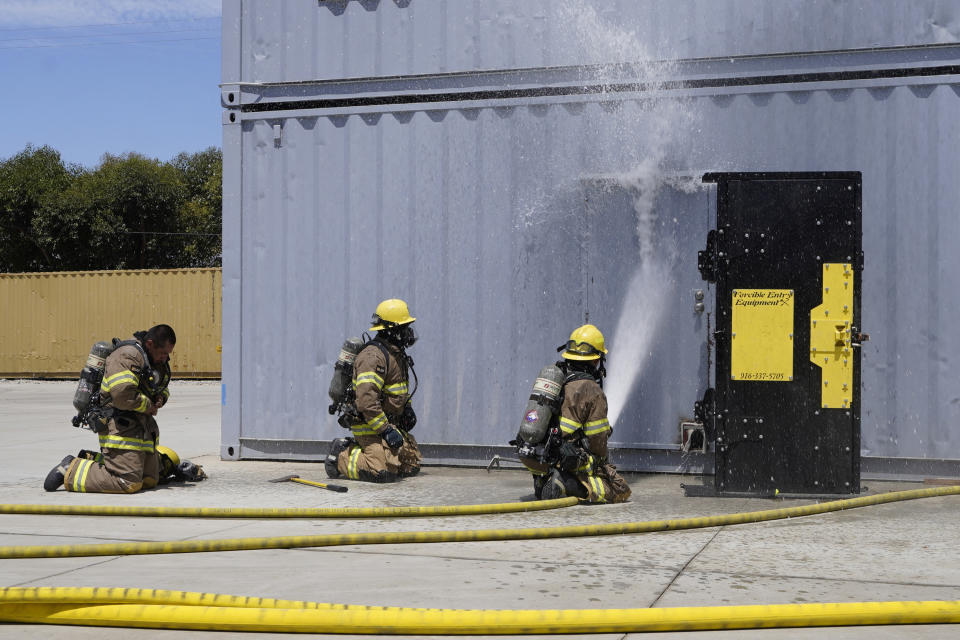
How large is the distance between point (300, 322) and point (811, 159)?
514 centimetres

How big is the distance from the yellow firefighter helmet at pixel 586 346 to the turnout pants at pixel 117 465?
3527 mm

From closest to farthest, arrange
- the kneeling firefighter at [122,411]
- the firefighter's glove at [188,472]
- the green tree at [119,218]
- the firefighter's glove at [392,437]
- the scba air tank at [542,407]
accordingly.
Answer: the scba air tank at [542,407]
the kneeling firefighter at [122,411]
the firefighter's glove at [392,437]
the firefighter's glove at [188,472]
the green tree at [119,218]

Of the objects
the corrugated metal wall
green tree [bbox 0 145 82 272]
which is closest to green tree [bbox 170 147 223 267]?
green tree [bbox 0 145 82 272]

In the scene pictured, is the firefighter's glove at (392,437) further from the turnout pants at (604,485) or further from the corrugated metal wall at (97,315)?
the corrugated metal wall at (97,315)

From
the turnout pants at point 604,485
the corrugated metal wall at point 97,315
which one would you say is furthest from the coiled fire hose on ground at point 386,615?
the corrugated metal wall at point 97,315

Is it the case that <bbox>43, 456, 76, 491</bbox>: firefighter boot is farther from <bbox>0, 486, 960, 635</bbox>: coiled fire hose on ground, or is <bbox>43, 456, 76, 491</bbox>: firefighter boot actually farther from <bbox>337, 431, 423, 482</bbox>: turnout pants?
<bbox>0, 486, 960, 635</bbox>: coiled fire hose on ground

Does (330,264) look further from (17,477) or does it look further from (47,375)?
(47,375)

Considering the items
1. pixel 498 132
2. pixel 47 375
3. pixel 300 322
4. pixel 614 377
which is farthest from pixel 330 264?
pixel 47 375

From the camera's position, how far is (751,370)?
25.0 feet

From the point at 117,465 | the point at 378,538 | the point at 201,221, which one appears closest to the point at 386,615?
the point at 378,538

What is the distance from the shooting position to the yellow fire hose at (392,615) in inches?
163

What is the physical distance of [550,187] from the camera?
9.31 m

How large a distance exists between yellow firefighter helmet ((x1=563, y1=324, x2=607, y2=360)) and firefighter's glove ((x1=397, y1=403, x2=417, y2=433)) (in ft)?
6.58

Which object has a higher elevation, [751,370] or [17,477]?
[751,370]
